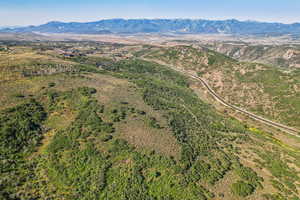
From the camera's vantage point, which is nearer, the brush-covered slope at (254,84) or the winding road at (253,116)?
the winding road at (253,116)

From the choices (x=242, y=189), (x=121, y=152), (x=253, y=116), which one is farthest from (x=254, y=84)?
(x=121, y=152)

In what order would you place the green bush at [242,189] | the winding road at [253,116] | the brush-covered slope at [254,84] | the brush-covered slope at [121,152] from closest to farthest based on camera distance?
the brush-covered slope at [121,152] < the green bush at [242,189] < the winding road at [253,116] < the brush-covered slope at [254,84]

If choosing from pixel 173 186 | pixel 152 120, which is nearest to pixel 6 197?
pixel 173 186

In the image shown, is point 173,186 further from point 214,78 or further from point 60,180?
point 214,78

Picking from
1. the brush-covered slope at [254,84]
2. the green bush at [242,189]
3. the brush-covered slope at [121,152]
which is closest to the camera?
the brush-covered slope at [121,152]

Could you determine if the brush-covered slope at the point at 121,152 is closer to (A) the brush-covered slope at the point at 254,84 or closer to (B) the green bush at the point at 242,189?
(B) the green bush at the point at 242,189

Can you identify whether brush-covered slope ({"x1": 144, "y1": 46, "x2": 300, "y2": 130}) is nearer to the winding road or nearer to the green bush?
the winding road

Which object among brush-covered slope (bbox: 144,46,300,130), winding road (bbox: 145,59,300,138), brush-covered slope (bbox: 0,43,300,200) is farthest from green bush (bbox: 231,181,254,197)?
brush-covered slope (bbox: 144,46,300,130)

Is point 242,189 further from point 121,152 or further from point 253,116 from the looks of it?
point 253,116

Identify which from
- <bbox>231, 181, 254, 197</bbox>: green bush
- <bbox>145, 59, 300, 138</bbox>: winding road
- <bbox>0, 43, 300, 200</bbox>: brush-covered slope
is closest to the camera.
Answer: <bbox>0, 43, 300, 200</bbox>: brush-covered slope

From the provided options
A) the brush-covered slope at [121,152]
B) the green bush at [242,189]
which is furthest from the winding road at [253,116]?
the green bush at [242,189]
